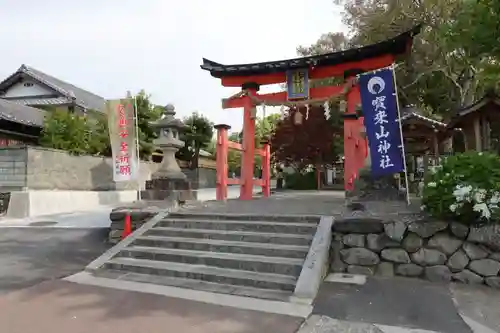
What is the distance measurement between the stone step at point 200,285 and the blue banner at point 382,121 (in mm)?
3419

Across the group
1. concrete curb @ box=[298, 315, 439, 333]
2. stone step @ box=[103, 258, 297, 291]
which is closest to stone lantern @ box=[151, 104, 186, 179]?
stone step @ box=[103, 258, 297, 291]

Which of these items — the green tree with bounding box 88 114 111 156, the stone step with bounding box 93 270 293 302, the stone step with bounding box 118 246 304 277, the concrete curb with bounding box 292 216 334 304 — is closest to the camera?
the concrete curb with bounding box 292 216 334 304

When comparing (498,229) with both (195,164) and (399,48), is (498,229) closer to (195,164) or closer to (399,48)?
(399,48)

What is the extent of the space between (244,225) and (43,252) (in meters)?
3.99

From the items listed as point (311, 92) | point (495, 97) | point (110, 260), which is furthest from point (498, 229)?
point (311, 92)

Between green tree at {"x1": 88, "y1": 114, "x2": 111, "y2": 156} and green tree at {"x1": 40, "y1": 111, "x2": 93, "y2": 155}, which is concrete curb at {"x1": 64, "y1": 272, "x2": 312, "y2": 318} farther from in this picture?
green tree at {"x1": 88, "y1": 114, "x2": 111, "y2": 156}

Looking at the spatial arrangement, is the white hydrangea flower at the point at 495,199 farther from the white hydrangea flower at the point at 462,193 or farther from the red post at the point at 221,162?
the red post at the point at 221,162

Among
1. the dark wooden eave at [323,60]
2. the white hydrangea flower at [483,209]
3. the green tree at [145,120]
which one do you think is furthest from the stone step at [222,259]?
the green tree at [145,120]

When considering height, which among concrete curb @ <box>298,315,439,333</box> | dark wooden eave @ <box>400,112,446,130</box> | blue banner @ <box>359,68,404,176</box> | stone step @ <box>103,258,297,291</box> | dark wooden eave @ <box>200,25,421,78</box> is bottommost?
concrete curb @ <box>298,315,439,333</box>

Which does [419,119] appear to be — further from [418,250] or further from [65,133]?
[65,133]

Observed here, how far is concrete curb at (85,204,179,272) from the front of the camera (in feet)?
18.8

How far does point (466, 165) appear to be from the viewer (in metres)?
5.21

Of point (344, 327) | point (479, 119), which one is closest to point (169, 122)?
point (344, 327)

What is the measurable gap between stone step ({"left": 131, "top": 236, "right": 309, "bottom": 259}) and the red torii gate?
15.2 feet
